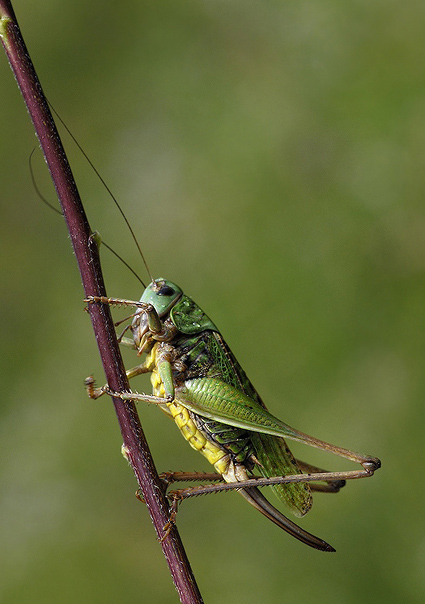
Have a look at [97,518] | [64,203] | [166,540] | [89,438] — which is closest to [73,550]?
[97,518]

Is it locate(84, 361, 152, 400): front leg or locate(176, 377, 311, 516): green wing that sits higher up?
locate(84, 361, 152, 400): front leg

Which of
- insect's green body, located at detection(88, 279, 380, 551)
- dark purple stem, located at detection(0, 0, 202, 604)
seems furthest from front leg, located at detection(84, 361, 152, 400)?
dark purple stem, located at detection(0, 0, 202, 604)

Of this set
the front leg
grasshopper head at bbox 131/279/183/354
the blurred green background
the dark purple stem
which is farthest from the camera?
the blurred green background

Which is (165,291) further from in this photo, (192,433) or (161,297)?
(192,433)

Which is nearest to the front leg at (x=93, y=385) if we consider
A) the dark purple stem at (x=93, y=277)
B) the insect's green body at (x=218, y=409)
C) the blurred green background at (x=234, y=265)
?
the insect's green body at (x=218, y=409)

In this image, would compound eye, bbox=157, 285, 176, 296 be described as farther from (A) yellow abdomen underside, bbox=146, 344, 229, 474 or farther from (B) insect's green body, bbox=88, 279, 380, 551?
(A) yellow abdomen underside, bbox=146, 344, 229, 474

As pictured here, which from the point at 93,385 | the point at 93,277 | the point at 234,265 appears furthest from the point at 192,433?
the point at 234,265

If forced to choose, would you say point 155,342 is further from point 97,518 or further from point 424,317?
point 424,317

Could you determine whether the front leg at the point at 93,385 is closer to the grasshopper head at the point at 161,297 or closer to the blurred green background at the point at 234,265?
the grasshopper head at the point at 161,297

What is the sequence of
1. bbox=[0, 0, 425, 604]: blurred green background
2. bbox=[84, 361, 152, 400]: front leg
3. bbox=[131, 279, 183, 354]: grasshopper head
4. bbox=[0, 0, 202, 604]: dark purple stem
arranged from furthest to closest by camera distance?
bbox=[0, 0, 425, 604]: blurred green background → bbox=[131, 279, 183, 354]: grasshopper head → bbox=[84, 361, 152, 400]: front leg → bbox=[0, 0, 202, 604]: dark purple stem
